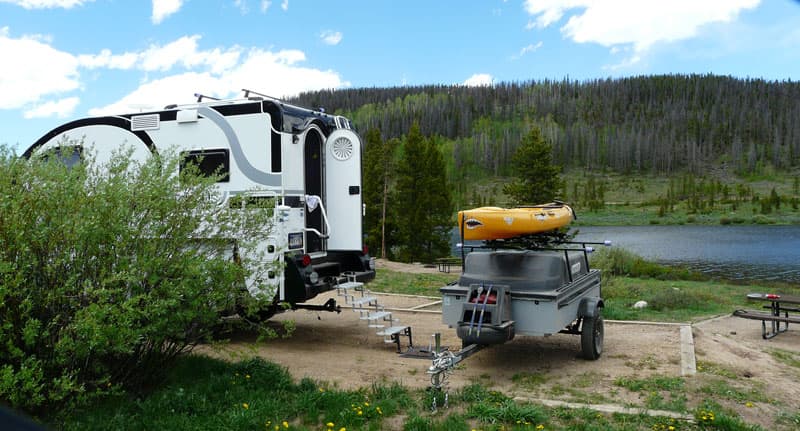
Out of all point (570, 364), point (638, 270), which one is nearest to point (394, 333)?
point (570, 364)

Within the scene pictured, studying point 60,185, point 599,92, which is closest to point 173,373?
point 60,185

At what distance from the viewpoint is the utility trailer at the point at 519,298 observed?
7637 mm

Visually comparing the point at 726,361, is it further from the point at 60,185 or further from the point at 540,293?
the point at 60,185

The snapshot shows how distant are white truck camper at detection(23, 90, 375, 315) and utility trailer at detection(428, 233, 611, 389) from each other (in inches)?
85.5

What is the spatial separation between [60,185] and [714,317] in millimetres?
12550

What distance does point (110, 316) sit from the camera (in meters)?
5.18

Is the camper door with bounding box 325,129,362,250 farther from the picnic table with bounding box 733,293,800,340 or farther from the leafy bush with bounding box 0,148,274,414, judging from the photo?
the picnic table with bounding box 733,293,800,340

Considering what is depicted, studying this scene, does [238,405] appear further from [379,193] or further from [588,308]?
[379,193]

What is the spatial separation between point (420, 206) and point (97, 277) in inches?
1261

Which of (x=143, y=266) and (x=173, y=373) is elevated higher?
(x=143, y=266)

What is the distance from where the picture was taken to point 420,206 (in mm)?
37312

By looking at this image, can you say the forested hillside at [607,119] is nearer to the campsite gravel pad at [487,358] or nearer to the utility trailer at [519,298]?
the campsite gravel pad at [487,358]

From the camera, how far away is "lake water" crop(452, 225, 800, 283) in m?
31.1

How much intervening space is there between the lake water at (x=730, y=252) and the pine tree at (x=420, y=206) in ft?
12.0
